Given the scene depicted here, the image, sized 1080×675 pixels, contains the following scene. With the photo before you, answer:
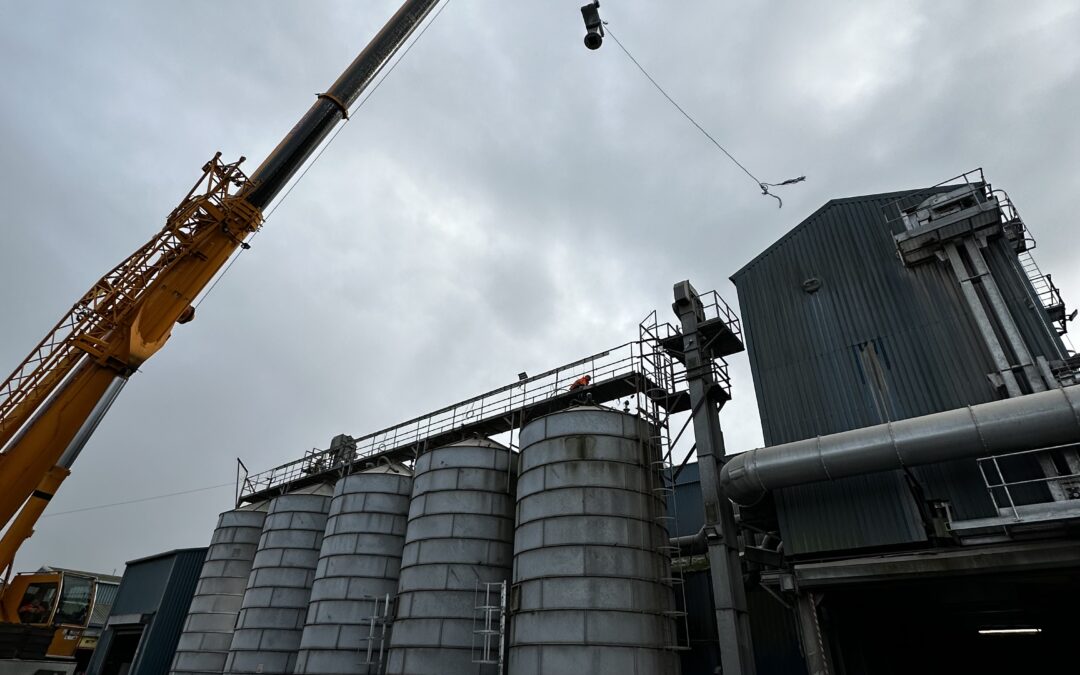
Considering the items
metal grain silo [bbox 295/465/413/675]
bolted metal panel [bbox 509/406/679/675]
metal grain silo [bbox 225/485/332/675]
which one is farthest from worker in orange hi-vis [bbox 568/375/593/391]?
metal grain silo [bbox 225/485/332/675]

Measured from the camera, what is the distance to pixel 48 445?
44.8ft

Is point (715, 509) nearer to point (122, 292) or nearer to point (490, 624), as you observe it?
point (490, 624)

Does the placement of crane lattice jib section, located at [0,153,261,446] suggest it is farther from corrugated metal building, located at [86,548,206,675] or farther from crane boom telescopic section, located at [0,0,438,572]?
corrugated metal building, located at [86,548,206,675]

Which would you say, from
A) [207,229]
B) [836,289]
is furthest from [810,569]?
[207,229]

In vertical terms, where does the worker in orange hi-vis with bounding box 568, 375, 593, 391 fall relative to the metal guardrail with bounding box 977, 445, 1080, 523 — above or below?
above

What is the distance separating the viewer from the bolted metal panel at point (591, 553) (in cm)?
1448

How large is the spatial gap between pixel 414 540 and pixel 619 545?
25.6ft

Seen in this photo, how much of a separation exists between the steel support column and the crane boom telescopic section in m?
12.9

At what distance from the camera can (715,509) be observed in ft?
54.4

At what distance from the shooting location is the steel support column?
1505 centimetres

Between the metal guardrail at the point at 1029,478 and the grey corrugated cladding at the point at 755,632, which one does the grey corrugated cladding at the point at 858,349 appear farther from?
the grey corrugated cladding at the point at 755,632

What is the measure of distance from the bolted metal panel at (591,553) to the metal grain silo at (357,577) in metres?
6.99

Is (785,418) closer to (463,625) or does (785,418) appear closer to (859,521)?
(859,521)

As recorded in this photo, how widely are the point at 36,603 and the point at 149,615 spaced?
824 inches
